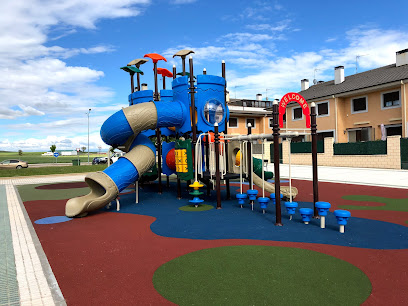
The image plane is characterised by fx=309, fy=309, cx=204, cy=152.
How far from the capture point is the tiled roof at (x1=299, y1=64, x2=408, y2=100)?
24922 mm

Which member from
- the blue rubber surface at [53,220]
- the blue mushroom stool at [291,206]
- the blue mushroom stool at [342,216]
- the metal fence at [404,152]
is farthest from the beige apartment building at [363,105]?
the blue rubber surface at [53,220]

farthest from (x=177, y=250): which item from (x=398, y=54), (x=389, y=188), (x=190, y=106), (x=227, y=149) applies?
(x=398, y=54)

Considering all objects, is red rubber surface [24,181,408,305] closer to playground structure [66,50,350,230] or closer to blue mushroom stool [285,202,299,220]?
playground structure [66,50,350,230]

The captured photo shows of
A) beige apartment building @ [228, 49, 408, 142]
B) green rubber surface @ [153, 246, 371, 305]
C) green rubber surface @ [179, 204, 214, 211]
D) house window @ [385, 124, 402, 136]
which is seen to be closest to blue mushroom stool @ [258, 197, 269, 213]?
green rubber surface @ [179, 204, 214, 211]

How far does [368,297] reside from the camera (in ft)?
12.0

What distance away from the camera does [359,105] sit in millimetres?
27672

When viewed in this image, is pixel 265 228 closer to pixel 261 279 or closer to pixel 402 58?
pixel 261 279

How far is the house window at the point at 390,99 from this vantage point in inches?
969

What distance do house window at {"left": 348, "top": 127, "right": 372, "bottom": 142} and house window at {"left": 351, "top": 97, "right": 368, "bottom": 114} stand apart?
169cm

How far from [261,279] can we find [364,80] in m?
28.8

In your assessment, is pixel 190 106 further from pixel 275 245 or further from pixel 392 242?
pixel 392 242

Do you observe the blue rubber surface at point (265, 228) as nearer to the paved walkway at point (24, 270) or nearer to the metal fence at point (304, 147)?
the paved walkway at point (24, 270)

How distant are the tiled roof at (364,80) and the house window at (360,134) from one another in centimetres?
375

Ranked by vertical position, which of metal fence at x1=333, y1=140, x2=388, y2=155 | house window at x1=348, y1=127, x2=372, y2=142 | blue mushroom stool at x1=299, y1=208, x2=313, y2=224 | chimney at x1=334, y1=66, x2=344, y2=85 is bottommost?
blue mushroom stool at x1=299, y1=208, x2=313, y2=224
